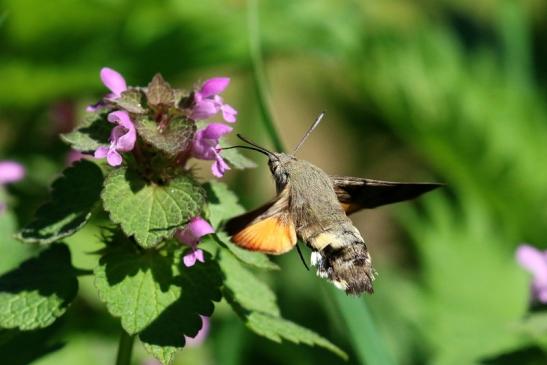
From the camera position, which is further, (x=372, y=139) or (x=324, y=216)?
(x=372, y=139)

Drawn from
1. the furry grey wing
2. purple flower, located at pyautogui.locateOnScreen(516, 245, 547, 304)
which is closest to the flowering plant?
the furry grey wing

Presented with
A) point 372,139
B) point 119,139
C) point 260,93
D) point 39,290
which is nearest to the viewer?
point 119,139

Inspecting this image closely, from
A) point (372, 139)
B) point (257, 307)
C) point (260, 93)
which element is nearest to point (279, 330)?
point (257, 307)

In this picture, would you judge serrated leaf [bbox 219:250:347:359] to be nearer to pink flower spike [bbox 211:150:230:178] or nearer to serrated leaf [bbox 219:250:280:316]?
serrated leaf [bbox 219:250:280:316]

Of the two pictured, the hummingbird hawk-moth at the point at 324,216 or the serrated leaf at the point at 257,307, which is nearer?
the hummingbird hawk-moth at the point at 324,216

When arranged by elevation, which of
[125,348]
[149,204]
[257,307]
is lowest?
[125,348]

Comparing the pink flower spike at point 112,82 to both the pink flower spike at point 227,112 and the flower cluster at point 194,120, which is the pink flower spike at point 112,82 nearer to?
the flower cluster at point 194,120

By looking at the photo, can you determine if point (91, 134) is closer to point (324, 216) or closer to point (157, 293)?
point (157, 293)

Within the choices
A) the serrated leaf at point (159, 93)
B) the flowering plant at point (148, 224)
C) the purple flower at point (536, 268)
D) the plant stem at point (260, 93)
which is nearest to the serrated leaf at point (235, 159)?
the flowering plant at point (148, 224)
